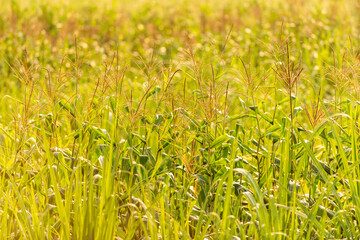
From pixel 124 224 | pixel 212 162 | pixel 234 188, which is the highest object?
pixel 212 162

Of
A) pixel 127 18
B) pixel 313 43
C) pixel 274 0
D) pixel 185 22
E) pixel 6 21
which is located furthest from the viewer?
pixel 274 0

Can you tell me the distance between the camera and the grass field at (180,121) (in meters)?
2.06

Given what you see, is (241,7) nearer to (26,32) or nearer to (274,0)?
(274,0)

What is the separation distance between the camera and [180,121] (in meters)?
2.40

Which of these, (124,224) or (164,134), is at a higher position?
(164,134)

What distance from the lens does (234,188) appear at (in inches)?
91.4

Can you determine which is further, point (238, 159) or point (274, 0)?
point (274, 0)

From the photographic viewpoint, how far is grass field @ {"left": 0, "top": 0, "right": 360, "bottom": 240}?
2061 millimetres

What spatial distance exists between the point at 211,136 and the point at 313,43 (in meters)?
5.32

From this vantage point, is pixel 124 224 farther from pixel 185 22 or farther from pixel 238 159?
pixel 185 22

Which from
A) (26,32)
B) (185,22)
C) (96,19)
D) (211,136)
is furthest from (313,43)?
(211,136)

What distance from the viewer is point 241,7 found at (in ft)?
32.3

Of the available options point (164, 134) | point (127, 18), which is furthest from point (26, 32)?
point (164, 134)

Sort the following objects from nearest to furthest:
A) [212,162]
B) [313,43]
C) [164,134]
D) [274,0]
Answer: [212,162], [164,134], [313,43], [274,0]
